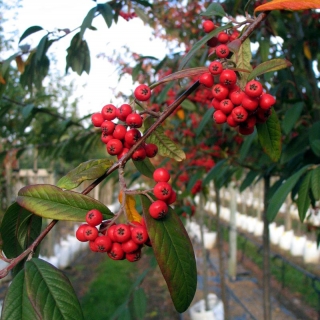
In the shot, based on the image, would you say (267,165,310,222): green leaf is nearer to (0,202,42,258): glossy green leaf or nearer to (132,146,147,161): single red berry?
(132,146,147,161): single red berry

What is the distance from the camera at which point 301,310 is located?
5.11 meters

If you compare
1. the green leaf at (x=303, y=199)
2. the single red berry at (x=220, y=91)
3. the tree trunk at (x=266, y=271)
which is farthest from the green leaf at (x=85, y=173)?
the tree trunk at (x=266, y=271)

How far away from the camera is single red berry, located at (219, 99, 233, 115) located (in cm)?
67

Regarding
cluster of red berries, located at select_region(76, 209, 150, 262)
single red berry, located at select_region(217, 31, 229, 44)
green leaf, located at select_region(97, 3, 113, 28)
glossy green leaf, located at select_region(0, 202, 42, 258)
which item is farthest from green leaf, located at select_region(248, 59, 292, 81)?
green leaf, located at select_region(97, 3, 113, 28)

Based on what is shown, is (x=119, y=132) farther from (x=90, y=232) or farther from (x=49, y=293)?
(x=49, y=293)

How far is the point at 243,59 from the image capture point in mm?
714

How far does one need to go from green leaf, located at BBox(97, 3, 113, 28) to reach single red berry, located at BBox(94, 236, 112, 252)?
1074mm

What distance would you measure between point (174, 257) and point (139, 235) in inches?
2.5

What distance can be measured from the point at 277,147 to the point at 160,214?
12.9 inches

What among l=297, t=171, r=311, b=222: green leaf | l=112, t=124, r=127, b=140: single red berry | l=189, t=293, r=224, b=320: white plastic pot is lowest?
l=189, t=293, r=224, b=320: white plastic pot

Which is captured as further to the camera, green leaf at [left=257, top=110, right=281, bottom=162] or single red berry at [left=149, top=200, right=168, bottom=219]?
green leaf at [left=257, top=110, right=281, bottom=162]

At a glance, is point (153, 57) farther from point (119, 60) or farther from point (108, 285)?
point (108, 285)

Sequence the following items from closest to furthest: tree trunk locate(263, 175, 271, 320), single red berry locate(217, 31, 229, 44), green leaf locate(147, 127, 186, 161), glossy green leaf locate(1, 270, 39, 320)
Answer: glossy green leaf locate(1, 270, 39, 320) < green leaf locate(147, 127, 186, 161) < single red berry locate(217, 31, 229, 44) < tree trunk locate(263, 175, 271, 320)

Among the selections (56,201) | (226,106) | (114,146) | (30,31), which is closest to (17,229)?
(56,201)
